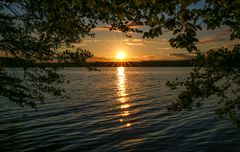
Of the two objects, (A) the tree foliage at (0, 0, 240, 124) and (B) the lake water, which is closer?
(A) the tree foliage at (0, 0, 240, 124)

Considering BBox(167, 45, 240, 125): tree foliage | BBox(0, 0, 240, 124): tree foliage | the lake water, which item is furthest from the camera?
the lake water

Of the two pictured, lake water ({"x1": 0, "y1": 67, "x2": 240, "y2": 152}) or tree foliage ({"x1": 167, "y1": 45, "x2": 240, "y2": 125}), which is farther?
lake water ({"x1": 0, "y1": 67, "x2": 240, "y2": 152})

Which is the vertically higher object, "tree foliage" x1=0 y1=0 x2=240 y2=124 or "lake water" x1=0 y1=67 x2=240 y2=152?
"tree foliage" x1=0 y1=0 x2=240 y2=124

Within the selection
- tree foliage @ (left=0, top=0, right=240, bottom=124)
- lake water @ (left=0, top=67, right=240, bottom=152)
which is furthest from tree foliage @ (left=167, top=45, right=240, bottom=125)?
lake water @ (left=0, top=67, right=240, bottom=152)

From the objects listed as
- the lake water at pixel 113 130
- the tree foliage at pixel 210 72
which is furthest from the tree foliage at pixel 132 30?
the lake water at pixel 113 130

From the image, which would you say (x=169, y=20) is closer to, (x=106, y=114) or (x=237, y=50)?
(x=237, y=50)

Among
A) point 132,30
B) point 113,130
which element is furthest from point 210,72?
point 113,130

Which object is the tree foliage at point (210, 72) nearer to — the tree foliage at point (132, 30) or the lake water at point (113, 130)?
the tree foliage at point (132, 30)

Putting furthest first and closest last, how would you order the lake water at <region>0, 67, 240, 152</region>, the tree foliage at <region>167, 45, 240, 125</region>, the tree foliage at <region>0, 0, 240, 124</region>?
the lake water at <region>0, 67, 240, 152</region> < the tree foliage at <region>167, 45, 240, 125</region> < the tree foliage at <region>0, 0, 240, 124</region>

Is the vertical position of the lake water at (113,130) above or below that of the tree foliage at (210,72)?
below

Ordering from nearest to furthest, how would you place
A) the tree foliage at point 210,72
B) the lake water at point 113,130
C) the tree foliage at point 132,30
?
the tree foliage at point 132,30 < the tree foliage at point 210,72 < the lake water at point 113,130

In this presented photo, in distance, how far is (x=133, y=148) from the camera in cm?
2058

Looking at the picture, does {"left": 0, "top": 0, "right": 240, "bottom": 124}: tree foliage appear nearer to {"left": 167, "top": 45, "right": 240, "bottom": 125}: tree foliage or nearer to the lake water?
{"left": 167, "top": 45, "right": 240, "bottom": 125}: tree foliage

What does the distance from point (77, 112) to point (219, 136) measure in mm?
17294
